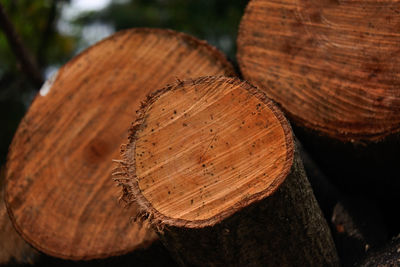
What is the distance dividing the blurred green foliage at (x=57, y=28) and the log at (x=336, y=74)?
2576 mm

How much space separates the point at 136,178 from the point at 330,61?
88 centimetres

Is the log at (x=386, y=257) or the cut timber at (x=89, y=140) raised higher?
the cut timber at (x=89, y=140)

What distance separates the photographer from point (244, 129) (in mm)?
1413

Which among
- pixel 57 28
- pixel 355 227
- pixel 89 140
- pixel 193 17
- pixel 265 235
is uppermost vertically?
pixel 89 140

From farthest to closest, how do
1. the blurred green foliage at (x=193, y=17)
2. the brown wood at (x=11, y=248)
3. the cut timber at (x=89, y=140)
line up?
1. the blurred green foliage at (x=193, y=17)
2. the brown wood at (x=11, y=248)
3. the cut timber at (x=89, y=140)


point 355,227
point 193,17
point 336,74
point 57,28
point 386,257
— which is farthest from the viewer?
point 57,28

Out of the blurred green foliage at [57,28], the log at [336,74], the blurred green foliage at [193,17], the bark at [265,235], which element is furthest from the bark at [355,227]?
the blurred green foliage at [193,17]

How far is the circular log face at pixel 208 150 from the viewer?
4.40 feet

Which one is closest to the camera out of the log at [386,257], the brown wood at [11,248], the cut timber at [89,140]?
the log at [386,257]

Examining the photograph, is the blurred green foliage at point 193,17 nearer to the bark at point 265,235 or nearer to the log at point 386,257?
the log at point 386,257

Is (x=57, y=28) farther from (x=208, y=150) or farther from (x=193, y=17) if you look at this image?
(x=208, y=150)

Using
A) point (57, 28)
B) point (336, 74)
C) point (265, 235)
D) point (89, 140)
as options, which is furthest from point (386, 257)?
point (57, 28)

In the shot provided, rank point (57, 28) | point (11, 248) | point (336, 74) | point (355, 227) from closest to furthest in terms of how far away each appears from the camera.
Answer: point (336, 74)
point (355, 227)
point (11, 248)
point (57, 28)

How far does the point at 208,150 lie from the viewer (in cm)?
141
